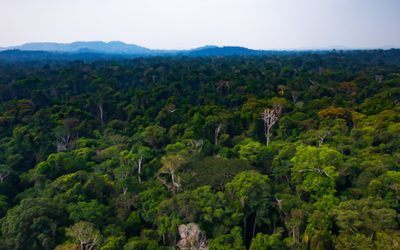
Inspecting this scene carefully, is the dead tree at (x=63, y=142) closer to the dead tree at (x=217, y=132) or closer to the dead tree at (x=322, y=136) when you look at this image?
the dead tree at (x=217, y=132)

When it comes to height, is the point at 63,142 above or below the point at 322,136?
below

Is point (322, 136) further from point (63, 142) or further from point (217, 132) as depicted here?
point (63, 142)

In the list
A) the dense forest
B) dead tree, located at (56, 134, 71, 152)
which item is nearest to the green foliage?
the dense forest

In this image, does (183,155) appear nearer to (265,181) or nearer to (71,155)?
(265,181)

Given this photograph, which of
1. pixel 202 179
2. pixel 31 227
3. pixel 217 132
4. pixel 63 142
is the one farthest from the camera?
pixel 217 132

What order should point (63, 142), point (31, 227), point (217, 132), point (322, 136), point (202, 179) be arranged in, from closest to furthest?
point (31, 227), point (202, 179), point (322, 136), point (63, 142), point (217, 132)

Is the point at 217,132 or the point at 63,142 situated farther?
the point at 217,132

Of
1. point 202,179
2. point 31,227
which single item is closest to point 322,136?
point 202,179

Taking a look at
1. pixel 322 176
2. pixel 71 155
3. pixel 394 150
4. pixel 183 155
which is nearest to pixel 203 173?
pixel 183 155
